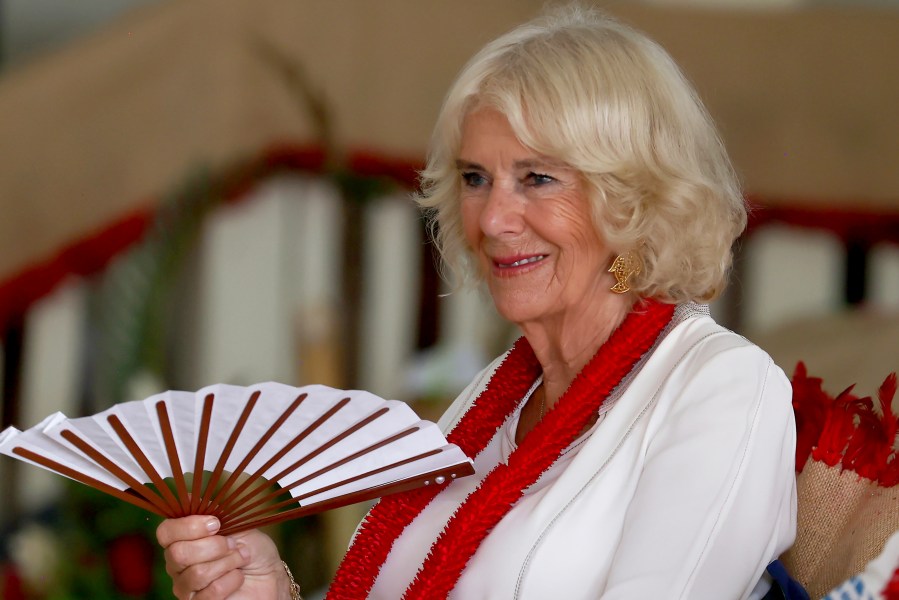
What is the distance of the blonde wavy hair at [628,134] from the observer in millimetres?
1561

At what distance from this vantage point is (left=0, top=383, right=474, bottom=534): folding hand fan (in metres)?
1.42

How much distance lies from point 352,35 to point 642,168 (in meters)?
2.31

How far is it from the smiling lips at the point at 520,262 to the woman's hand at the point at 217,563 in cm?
51

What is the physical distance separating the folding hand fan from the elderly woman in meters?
0.09

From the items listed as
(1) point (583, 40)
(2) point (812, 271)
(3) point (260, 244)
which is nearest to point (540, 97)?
(1) point (583, 40)

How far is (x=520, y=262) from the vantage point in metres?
1.69

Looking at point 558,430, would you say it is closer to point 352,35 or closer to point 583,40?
point 583,40

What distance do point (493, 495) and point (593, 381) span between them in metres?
0.20

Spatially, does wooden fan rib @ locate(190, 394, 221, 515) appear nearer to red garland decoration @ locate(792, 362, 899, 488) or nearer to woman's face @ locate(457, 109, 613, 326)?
woman's face @ locate(457, 109, 613, 326)

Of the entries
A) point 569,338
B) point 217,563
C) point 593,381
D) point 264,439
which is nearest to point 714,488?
point 593,381

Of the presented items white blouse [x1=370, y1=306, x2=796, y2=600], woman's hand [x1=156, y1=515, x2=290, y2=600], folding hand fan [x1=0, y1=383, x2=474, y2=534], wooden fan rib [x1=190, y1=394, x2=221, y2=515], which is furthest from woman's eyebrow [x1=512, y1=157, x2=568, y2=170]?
woman's hand [x1=156, y1=515, x2=290, y2=600]

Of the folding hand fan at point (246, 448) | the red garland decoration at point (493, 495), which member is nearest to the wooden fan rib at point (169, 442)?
the folding hand fan at point (246, 448)

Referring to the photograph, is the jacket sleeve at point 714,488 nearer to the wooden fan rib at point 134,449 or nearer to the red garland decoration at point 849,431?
the red garland decoration at point 849,431

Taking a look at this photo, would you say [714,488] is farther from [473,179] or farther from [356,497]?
[473,179]
